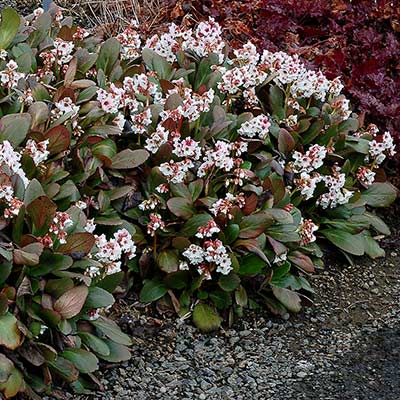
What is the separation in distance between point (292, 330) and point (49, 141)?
1320 millimetres

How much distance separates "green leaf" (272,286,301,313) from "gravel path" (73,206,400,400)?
3.6 inches

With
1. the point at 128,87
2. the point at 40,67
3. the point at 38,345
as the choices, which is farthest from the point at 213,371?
the point at 40,67

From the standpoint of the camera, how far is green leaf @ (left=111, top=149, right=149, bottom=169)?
3.74m

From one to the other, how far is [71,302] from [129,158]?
2.90ft

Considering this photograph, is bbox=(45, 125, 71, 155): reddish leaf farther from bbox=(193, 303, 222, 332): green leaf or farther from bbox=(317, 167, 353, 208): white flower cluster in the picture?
bbox=(317, 167, 353, 208): white flower cluster

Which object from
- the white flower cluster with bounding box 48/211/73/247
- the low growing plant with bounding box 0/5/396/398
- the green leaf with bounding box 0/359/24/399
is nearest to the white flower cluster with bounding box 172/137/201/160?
the low growing plant with bounding box 0/5/396/398

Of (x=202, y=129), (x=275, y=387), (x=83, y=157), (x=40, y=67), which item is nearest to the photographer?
(x=275, y=387)

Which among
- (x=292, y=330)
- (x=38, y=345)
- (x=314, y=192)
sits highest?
(x=38, y=345)

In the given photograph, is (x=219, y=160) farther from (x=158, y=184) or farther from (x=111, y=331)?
(x=111, y=331)

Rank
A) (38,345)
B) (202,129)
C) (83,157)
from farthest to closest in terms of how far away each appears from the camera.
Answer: (202,129)
(83,157)
(38,345)

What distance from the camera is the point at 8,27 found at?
4.01 metres

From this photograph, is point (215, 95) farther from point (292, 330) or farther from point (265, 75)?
point (292, 330)

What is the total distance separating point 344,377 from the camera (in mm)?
3516

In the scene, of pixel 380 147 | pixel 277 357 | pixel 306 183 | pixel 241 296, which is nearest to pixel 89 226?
pixel 241 296
